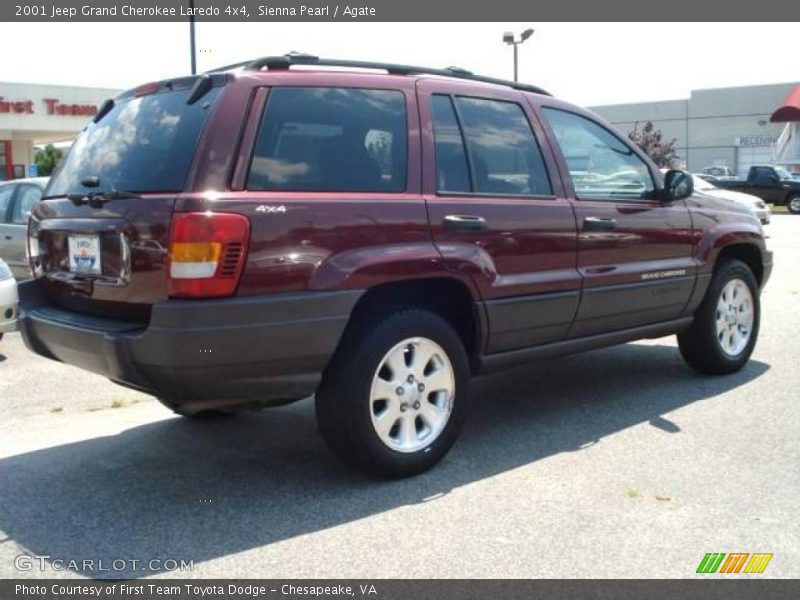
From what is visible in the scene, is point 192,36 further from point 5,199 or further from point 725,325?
point 725,325

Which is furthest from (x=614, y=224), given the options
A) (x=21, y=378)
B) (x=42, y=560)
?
(x=21, y=378)

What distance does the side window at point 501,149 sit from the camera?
178 inches

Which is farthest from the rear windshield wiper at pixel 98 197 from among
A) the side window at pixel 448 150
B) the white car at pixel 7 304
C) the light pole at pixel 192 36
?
the light pole at pixel 192 36

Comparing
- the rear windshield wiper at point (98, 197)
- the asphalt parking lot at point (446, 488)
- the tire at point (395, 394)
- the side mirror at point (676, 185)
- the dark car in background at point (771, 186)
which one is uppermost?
the dark car in background at point (771, 186)

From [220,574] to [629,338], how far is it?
10.6ft

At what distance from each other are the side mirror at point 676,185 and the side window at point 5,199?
758 centimetres

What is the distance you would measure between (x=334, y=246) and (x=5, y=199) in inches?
293

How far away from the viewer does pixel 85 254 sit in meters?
3.96

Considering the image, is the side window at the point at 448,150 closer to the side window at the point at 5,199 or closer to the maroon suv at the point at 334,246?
the maroon suv at the point at 334,246

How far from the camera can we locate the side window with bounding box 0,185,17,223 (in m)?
9.70

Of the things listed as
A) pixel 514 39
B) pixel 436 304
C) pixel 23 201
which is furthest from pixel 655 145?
pixel 436 304

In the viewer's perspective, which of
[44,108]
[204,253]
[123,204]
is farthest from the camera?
[44,108]

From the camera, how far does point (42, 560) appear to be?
3.32 metres
